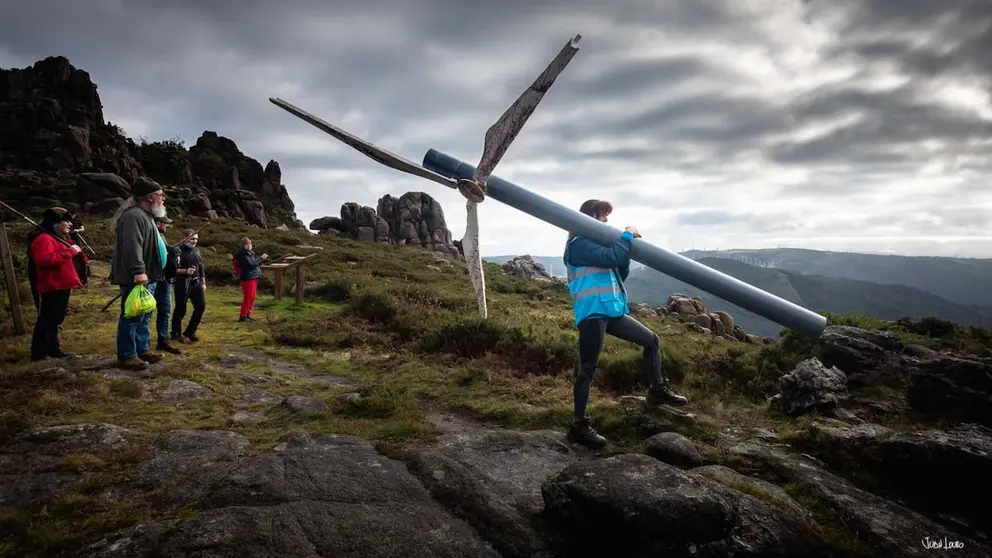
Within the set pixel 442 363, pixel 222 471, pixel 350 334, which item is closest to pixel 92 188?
pixel 350 334

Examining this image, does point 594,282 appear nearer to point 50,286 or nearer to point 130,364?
point 130,364

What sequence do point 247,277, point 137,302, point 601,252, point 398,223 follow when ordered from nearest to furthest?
1. point 601,252
2. point 137,302
3. point 247,277
4. point 398,223

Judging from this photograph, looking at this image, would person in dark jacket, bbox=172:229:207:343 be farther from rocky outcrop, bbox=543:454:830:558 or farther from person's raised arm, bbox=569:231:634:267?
rocky outcrop, bbox=543:454:830:558

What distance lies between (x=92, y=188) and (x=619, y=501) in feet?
204

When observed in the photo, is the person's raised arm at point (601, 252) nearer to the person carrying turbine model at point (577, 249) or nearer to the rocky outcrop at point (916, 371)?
the person carrying turbine model at point (577, 249)

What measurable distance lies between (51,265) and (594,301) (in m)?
10.0

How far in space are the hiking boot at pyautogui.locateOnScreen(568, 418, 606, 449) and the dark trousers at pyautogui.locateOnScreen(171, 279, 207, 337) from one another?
33.6 ft

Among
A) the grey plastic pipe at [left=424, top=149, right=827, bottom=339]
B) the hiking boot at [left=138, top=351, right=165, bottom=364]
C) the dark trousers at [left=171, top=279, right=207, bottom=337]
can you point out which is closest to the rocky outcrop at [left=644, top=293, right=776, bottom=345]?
the grey plastic pipe at [left=424, top=149, right=827, bottom=339]

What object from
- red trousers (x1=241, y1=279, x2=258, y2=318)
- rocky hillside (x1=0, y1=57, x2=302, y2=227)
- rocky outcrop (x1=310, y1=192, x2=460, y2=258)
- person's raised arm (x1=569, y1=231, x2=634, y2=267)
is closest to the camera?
person's raised arm (x1=569, y1=231, x2=634, y2=267)

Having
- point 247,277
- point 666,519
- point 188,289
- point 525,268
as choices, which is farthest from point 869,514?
point 525,268

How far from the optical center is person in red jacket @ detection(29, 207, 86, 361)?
27.3ft

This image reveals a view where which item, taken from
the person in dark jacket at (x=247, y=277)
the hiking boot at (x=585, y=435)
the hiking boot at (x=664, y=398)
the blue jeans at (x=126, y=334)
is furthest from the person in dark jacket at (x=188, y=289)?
the hiking boot at (x=664, y=398)

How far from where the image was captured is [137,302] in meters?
7.59

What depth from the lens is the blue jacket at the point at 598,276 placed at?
18.3 ft
